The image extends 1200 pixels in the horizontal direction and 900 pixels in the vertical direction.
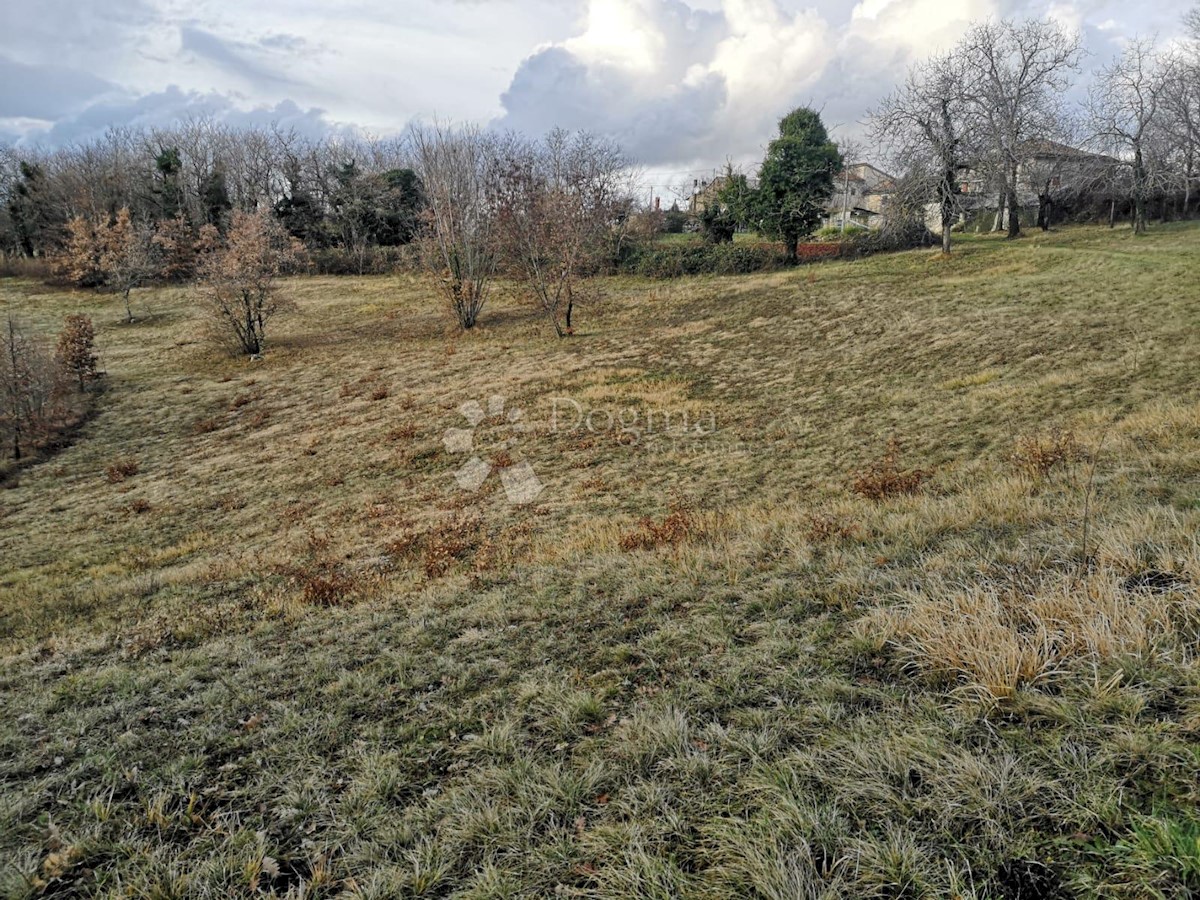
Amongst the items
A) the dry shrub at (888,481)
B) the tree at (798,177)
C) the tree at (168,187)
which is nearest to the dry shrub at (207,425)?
the dry shrub at (888,481)

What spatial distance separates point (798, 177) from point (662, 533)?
36.0m

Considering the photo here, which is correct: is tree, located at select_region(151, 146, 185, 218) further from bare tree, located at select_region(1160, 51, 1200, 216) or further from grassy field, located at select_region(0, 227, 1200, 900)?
bare tree, located at select_region(1160, 51, 1200, 216)

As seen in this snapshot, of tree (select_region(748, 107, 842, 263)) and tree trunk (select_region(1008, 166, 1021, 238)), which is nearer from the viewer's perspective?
tree trunk (select_region(1008, 166, 1021, 238))

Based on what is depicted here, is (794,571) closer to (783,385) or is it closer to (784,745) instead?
(784,745)

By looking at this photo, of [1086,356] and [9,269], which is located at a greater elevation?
[9,269]

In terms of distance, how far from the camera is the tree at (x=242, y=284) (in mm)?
29750

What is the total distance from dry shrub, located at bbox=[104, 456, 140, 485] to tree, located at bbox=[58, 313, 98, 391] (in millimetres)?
10862

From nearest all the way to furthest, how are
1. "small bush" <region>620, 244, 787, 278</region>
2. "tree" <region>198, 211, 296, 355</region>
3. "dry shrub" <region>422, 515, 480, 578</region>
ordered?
1. "dry shrub" <region>422, 515, 480, 578</region>
2. "tree" <region>198, 211, 296, 355</region>
3. "small bush" <region>620, 244, 787, 278</region>

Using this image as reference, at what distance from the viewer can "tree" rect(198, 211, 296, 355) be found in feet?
97.6

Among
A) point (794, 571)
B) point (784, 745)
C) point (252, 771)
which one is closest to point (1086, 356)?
point (794, 571)

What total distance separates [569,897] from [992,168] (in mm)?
36968

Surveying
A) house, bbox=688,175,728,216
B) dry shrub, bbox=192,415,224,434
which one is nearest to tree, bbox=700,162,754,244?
house, bbox=688,175,728,216

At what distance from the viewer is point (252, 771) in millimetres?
3541

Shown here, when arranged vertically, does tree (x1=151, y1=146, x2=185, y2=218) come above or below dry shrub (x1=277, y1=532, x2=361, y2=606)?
above
